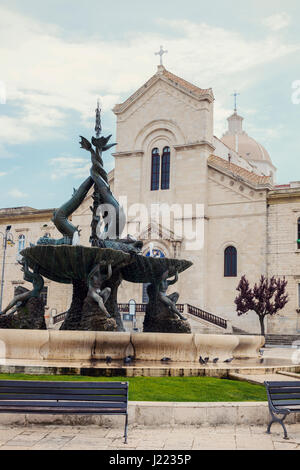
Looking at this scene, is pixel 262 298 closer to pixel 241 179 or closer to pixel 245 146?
pixel 241 179

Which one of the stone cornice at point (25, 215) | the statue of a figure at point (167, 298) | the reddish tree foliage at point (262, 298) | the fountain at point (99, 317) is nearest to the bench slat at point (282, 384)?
the fountain at point (99, 317)

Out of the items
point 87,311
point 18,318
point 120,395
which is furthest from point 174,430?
point 18,318

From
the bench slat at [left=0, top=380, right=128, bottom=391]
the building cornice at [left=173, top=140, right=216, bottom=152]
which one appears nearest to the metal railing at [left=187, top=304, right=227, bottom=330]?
the building cornice at [left=173, top=140, right=216, bottom=152]

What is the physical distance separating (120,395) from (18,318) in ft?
21.3

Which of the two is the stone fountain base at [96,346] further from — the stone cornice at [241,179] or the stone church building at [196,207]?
the stone cornice at [241,179]

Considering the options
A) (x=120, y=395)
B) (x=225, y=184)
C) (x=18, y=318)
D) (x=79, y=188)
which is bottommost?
(x=120, y=395)

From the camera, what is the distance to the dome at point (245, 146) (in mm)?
55688

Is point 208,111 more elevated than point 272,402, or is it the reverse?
point 208,111

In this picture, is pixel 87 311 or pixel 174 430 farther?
pixel 87 311

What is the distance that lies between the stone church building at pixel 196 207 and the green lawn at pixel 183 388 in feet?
70.2

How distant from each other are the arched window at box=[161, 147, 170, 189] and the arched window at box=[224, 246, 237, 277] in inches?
243

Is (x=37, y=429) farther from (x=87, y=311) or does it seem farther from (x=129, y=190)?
(x=129, y=190)

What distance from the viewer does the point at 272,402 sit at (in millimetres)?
7137
